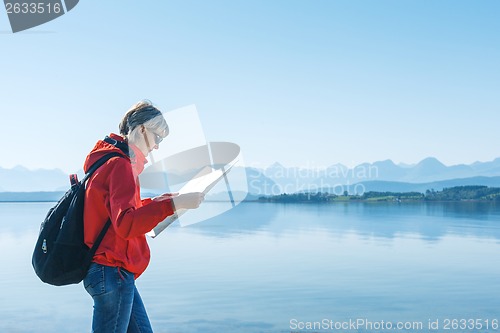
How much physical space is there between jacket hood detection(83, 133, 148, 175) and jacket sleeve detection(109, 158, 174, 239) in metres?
0.13

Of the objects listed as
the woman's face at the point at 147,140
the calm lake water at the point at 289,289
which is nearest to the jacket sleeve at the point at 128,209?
the woman's face at the point at 147,140

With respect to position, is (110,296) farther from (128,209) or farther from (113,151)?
(113,151)

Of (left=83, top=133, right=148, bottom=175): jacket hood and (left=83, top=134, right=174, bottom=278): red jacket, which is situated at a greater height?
(left=83, top=133, right=148, bottom=175): jacket hood

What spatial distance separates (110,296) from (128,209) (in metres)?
0.46

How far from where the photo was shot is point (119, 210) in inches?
94.0

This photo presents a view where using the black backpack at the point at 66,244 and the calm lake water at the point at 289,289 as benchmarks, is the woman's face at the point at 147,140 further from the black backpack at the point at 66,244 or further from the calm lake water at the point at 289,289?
the calm lake water at the point at 289,289

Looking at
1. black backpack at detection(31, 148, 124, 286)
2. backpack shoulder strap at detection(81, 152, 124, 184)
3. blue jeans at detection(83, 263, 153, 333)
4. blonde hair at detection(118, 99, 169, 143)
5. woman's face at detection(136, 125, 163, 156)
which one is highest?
blonde hair at detection(118, 99, 169, 143)

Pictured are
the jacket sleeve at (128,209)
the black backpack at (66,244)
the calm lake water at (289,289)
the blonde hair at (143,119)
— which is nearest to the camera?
the jacket sleeve at (128,209)

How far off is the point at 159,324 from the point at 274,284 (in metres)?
6.76

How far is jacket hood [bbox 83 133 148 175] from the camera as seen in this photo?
2588mm

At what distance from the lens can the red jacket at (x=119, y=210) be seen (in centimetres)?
238

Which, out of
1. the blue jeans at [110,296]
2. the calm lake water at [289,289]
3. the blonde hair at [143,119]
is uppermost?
the blonde hair at [143,119]

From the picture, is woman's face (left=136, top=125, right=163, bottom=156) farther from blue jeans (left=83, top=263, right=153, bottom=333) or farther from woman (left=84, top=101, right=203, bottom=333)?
blue jeans (left=83, top=263, right=153, bottom=333)

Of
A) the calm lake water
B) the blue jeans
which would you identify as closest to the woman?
the blue jeans
